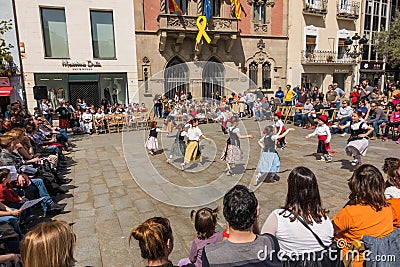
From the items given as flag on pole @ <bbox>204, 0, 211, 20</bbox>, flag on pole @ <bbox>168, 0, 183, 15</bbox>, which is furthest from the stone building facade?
flag on pole @ <bbox>204, 0, 211, 20</bbox>

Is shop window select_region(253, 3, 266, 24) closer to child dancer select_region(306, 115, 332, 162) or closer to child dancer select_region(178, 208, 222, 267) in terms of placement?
child dancer select_region(306, 115, 332, 162)

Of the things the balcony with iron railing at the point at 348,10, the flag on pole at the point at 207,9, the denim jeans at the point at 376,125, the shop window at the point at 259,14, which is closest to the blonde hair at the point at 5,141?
the denim jeans at the point at 376,125

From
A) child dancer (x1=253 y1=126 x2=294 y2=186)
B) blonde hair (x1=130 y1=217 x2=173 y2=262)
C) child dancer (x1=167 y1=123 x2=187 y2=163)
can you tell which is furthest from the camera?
child dancer (x1=167 y1=123 x2=187 y2=163)

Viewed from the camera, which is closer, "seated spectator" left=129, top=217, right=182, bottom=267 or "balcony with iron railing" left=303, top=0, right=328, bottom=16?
"seated spectator" left=129, top=217, right=182, bottom=267

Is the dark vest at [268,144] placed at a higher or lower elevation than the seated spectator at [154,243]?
lower

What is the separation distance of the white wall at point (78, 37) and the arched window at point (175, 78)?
2.92 m

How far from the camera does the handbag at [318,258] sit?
2.23 meters

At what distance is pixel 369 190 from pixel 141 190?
4.67m

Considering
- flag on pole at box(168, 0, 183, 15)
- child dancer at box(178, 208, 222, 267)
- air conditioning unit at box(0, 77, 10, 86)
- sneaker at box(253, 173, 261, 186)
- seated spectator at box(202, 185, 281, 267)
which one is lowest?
sneaker at box(253, 173, 261, 186)

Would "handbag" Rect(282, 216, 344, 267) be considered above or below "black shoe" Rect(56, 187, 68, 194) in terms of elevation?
above

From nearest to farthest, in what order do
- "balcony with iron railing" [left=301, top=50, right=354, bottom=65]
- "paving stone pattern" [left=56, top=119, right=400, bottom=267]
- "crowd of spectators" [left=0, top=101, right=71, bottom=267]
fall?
"crowd of spectators" [left=0, top=101, right=71, bottom=267]
"paving stone pattern" [left=56, top=119, right=400, bottom=267]
"balcony with iron railing" [left=301, top=50, right=354, bottom=65]

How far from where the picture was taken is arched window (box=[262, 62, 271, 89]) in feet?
73.9

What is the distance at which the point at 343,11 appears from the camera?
78.9 feet

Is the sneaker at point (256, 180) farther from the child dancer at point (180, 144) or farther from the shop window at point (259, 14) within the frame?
the shop window at point (259, 14)
